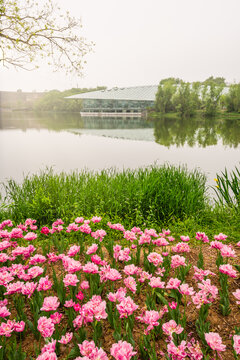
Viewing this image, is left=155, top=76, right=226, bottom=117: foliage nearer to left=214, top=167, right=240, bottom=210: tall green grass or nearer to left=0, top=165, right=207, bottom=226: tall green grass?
left=214, top=167, right=240, bottom=210: tall green grass

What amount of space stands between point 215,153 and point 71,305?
1737 cm

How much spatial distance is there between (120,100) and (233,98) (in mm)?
31116

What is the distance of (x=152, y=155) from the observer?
1673cm

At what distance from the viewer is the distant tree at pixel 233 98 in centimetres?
A: 4989

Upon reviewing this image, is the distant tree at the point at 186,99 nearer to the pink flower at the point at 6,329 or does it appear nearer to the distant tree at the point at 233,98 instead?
the distant tree at the point at 233,98

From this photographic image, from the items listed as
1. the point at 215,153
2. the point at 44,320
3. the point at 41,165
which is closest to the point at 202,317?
the point at 44,320

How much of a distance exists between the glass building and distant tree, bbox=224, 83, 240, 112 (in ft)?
65.6

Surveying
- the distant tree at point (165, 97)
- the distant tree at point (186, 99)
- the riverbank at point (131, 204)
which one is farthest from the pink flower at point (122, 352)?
the distant tree at point (165, 97)

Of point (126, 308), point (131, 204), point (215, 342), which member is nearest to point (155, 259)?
point (126, 308)

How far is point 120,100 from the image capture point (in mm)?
70500

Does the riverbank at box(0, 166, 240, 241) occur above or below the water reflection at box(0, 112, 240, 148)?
below

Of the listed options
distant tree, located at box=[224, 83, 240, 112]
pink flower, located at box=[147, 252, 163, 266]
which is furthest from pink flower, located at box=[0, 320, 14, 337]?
distant tree, located at box=[224, 83, 240, 112]

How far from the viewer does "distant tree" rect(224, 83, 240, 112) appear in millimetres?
49888

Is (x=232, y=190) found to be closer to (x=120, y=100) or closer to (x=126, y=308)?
(x=126, y=308)
